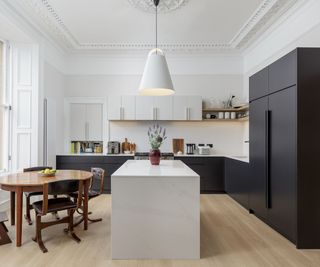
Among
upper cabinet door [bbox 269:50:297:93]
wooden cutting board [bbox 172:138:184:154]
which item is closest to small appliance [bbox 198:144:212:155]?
wooden cutting board [bbox 172:138:184:154]

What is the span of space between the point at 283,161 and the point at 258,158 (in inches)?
28.8

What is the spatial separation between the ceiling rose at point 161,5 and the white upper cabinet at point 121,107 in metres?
2.28

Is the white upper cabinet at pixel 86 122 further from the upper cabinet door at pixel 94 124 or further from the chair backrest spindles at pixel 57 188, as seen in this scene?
the chair backrest spindles at pixel 57 188

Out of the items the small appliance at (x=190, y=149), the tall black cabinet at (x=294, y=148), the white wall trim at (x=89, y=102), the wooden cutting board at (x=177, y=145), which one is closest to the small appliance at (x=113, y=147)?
the white wall trim at (x=89, y=102)

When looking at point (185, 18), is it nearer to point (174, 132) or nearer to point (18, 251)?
point (174, 132)

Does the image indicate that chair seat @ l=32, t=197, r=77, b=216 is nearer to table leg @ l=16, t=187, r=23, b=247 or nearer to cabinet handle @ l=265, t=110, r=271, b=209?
table leg @ l=16, t=187, r=23, b=247

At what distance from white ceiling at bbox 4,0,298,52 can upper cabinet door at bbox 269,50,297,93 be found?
1159 mm

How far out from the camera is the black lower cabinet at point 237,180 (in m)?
4.48

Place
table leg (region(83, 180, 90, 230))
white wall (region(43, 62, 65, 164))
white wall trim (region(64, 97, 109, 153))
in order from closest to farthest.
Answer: table leg (region(83, 180, 90, 230)), white wall (region(43, 62, 65, 164)), white wall trim (region(64, 97, 109, 153))

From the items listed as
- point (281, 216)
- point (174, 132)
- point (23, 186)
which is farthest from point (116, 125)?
point (281, 216)

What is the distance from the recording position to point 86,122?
20.4 feet

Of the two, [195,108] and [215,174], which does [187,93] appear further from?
[215,174]

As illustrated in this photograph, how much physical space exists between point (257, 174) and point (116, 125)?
3.54 m

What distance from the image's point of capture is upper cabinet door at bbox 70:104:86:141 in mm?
6195
